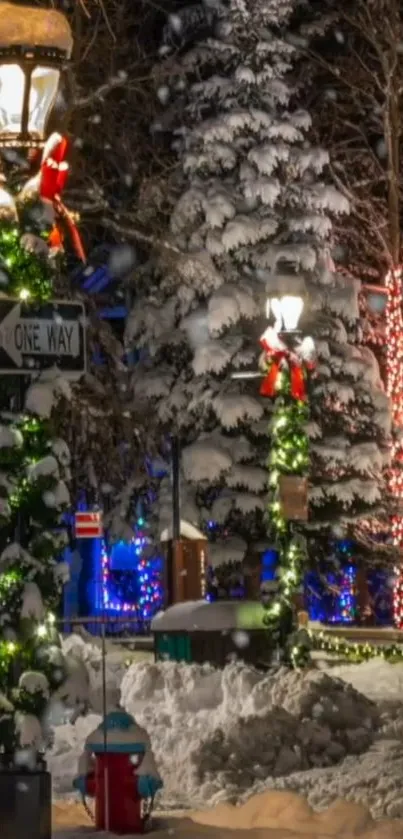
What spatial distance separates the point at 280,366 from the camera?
79.7 ft

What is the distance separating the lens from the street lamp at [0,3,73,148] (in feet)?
36.9

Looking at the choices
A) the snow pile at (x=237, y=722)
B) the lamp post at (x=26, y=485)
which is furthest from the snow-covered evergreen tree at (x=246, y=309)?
the lamp post at (x=26, y=485)

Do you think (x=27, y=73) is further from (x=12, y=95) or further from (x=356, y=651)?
(x=356, y=651)

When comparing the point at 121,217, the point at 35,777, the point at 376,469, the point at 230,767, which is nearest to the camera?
the point at 35,777

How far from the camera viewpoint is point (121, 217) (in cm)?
2920

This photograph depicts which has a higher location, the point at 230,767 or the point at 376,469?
the point at 376,469

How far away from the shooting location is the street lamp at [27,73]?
11250 millimetres

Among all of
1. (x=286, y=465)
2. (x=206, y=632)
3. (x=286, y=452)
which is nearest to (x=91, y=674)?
(x=206, y=632)

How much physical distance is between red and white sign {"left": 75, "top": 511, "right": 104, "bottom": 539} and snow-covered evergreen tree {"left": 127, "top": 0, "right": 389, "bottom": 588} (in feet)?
61.0

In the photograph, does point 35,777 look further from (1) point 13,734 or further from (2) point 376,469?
(2) point 376,469

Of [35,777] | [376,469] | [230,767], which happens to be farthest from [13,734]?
[376,469]

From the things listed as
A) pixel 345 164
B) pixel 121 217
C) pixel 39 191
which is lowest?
pixel 39 191

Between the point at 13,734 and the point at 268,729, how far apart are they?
6961 millimetres

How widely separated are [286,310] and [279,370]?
1.58 m
